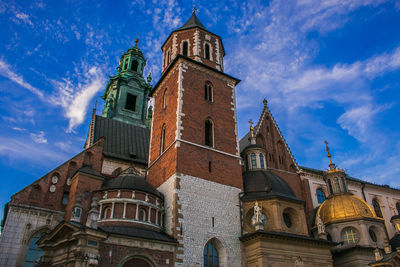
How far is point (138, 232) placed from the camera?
17.8 metres

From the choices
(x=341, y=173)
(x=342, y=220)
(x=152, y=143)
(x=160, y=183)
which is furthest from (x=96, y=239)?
(x=341, y=173)

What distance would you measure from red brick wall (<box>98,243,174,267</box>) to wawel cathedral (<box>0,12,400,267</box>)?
0.15 feet

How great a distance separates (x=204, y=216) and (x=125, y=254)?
205 inches

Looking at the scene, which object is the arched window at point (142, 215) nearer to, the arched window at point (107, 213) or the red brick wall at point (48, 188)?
the arched window at point (107, 213)

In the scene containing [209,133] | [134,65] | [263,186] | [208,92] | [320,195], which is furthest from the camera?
[134,65]

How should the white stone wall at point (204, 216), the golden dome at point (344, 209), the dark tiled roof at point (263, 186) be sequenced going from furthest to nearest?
the golden dome at point (344, 209) → the dark tiled roof at point (263, 186) → the white stone wall at point (204, 216)

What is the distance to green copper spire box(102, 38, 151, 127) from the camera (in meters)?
47.5

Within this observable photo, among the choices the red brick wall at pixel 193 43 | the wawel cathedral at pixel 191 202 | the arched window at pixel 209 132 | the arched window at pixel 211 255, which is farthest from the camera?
the red brick wall at pixel 193 43

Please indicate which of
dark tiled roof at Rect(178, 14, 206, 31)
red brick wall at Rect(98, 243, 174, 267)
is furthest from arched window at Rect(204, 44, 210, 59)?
red brick wall at Rect(98, 243, 174, 267)

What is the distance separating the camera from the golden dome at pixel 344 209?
83.5 feet

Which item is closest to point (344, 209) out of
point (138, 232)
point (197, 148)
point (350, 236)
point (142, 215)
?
point (350, 236)

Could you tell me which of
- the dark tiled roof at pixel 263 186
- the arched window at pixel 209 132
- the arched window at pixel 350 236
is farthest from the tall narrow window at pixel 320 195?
the arched window at pixel 209 132

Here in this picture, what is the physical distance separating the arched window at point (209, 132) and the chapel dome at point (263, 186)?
368 cm

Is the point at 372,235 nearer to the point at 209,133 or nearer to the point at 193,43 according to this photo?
the point at 209,133
